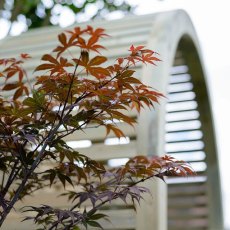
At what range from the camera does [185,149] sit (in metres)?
3.77

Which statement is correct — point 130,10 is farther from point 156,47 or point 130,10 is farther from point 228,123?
point 156,47

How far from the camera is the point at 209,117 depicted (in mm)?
3393

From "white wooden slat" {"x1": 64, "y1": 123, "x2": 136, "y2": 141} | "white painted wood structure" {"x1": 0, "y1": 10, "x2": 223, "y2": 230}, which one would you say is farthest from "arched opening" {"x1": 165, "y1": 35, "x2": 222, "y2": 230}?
"white wooden slat" {"x1": 64, "y1": 123, "x2": 136, "y2": 141}

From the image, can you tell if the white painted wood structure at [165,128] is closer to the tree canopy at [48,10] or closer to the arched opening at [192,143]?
the arched opening at [192,143]

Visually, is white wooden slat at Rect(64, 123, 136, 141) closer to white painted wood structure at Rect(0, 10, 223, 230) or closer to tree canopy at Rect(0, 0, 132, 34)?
white painted wood structure at Rect(0, 10, 223, 230)

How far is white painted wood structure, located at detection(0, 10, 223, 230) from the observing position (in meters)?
1.86

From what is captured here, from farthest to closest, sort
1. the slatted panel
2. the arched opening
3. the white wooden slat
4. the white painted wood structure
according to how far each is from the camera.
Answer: the slatted panel < the arched opening < the white wooden slat < the white painted wood structure

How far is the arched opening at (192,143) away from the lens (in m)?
3.25

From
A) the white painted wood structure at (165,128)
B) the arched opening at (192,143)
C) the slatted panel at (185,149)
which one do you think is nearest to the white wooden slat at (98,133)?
the white painted wood structure at (165,128)

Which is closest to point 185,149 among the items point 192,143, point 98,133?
point 192,143

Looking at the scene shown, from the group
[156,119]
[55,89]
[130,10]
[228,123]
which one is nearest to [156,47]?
[156,119]

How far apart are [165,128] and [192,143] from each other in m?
1.88

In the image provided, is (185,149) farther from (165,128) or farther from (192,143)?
(165,128)

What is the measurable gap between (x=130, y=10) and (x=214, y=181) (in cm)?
287
